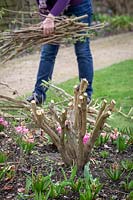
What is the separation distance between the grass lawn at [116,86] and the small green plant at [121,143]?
137cm

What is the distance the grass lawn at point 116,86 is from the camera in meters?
5.87

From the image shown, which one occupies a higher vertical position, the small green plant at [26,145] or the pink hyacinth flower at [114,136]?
the small green plant at [26,145]

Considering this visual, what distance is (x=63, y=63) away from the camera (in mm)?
9188

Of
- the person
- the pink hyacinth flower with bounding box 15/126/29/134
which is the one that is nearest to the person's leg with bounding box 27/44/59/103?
the person

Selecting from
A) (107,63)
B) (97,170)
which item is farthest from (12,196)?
(107,63)

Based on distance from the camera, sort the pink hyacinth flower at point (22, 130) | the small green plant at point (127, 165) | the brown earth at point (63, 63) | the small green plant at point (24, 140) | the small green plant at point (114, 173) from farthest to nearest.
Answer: the brown earth at point (63, 63) → the pink hyacinth flower at point (22, 130) → the small green plant at point (24, 140) → the small green plant at point (127, 165) → the small green plant at point (114, 173)

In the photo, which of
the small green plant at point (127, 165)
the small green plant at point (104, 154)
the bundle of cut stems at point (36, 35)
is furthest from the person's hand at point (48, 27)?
the small green plant at point (127, 165)

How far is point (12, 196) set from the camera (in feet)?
10.1

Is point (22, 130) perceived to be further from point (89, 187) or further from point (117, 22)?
point (117, 22)

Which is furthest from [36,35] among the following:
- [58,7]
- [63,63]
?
[63,63]

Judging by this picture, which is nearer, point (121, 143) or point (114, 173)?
point (114, 173)

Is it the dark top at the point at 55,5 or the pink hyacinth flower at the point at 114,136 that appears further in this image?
the dark top at the point at 55,5

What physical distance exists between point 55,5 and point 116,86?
94.3 inches

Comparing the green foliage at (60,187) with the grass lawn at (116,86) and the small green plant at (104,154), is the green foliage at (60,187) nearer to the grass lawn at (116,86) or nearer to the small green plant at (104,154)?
the small green plant at (104,154)
